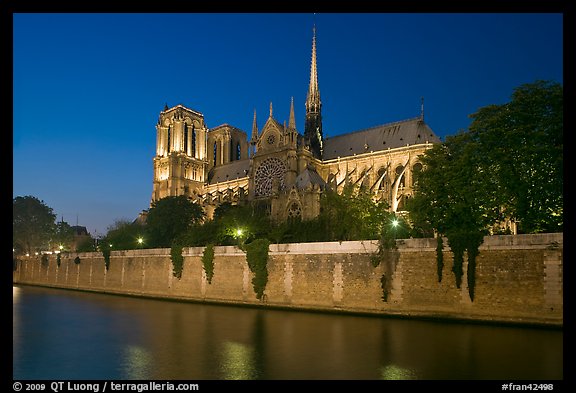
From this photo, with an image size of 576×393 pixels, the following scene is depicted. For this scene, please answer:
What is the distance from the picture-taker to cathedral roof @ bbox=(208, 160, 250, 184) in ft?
244

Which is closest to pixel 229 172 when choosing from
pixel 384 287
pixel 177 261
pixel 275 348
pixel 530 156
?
pixel 177 261

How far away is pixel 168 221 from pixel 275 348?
3016 centimetres

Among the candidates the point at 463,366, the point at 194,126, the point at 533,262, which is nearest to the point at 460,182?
the point at 533,262

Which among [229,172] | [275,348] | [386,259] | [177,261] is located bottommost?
[275,348]

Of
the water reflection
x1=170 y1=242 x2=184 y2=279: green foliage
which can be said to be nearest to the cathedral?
→ x1=170 y1=242 x2=184 y2=279: green foliage

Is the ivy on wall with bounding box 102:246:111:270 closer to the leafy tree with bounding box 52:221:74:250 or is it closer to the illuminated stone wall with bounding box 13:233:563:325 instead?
the illuminated stone wall with bounding box 13:233:563:325

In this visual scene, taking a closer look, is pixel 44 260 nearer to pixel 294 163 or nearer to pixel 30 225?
pixel 30 225

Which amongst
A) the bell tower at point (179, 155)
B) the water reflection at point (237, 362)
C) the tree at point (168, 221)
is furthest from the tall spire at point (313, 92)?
the water reflection at point (237, 362)

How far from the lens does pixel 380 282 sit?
22641 mm

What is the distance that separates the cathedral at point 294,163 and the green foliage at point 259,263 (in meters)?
10.8

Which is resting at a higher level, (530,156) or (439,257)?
(530,156)

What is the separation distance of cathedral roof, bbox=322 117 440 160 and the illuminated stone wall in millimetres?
32560

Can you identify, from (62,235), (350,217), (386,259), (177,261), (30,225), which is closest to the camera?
(386,259)
